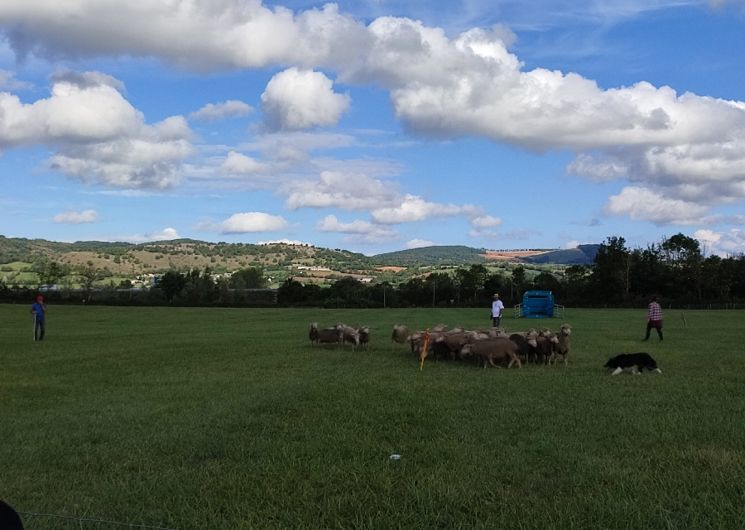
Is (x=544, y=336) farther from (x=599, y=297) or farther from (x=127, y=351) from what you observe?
(x=599, y=297)

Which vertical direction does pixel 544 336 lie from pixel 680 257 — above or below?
below

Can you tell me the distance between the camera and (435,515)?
6320mm

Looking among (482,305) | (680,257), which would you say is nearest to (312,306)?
(482,305)

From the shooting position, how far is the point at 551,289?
102938 millimetres

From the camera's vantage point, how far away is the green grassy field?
6.45 meters

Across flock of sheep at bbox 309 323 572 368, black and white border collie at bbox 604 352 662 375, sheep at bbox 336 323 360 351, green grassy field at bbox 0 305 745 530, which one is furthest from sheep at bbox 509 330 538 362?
sheep at bbox 336 323 360 351

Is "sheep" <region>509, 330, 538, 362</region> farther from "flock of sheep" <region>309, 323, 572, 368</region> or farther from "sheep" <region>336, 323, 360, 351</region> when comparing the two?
"sheep" <region>336, 323, 360, 351</region>

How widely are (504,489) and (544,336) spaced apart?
42.3ft

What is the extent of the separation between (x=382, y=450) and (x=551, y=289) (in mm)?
98330

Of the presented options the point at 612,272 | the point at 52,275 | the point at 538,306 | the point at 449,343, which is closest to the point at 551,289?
the point at 612,272

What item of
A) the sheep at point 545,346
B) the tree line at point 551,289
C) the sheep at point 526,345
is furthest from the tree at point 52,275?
the sheep at point 545,346

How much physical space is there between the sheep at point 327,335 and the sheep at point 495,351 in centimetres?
739

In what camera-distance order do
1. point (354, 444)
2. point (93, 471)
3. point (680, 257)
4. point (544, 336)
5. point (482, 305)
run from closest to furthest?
1. point (93, 471)
2. point (354, 444)
3. point (544, 336)
4. point (482, 305)
5. point (680, 257)

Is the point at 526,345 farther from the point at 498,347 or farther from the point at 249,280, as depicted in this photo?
the point at 249,280
